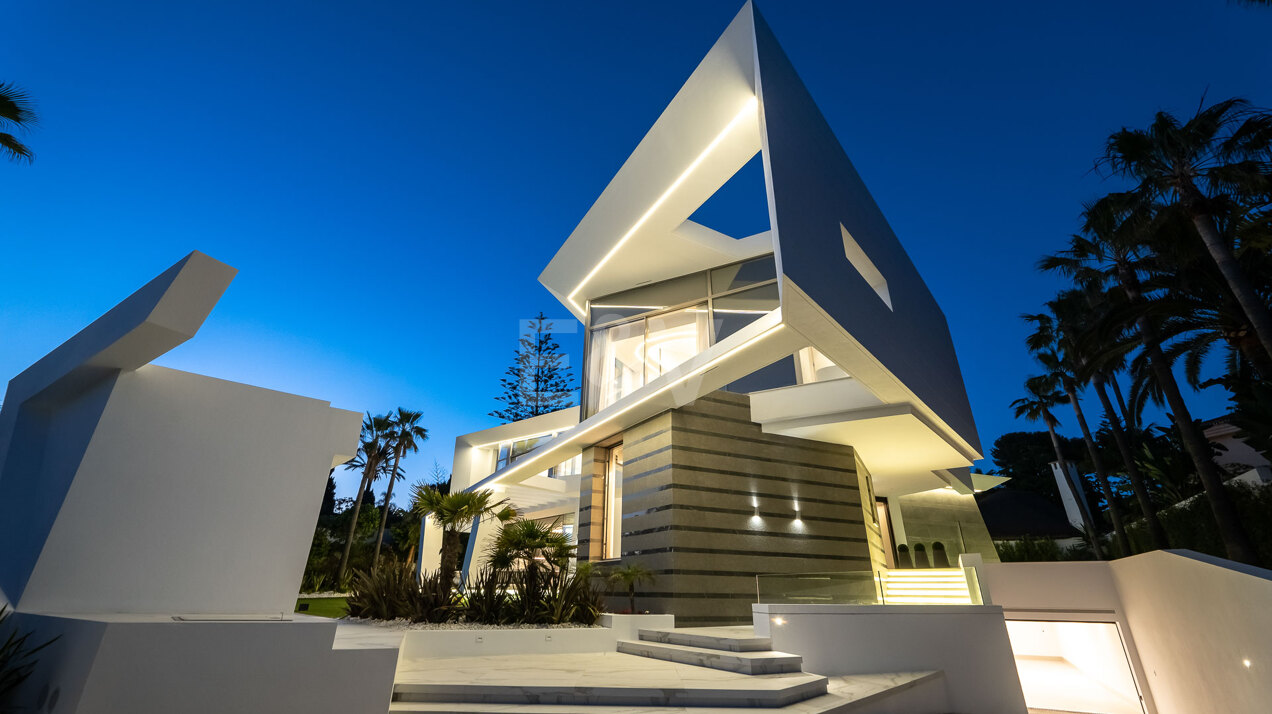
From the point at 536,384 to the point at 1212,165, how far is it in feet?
114

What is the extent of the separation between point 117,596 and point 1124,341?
19139 mm

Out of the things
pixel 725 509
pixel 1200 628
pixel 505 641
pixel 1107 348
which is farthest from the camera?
pixel 1107 348

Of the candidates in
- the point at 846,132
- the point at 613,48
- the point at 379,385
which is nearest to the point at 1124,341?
the point at 613,48

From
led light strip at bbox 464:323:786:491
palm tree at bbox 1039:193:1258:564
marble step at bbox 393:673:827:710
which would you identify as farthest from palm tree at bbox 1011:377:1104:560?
marble step at bbox 393:673:827:710

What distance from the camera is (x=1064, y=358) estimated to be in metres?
22.2

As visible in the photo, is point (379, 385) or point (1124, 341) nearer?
point (1124, 341)

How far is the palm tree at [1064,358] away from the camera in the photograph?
19.3 metres

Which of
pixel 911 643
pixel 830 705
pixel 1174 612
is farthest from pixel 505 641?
pixel 1174 612

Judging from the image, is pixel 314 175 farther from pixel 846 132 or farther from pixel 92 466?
pixel 846 132

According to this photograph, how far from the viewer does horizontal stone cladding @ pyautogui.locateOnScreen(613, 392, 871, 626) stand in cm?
988

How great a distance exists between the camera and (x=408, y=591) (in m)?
8.76

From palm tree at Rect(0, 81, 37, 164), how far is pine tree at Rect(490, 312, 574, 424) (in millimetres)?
29275

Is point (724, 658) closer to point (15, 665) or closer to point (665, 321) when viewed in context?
point (15, 665)

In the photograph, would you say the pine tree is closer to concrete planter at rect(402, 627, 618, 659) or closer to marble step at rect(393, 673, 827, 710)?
concrete planter at rect(402, 627, 618, 659)
